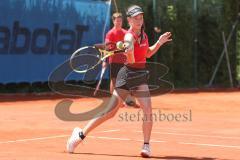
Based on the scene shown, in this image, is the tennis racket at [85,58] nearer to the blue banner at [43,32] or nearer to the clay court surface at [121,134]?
the clay court surface at [121,134]

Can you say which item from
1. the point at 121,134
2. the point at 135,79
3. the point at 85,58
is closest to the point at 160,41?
the point at 135,79

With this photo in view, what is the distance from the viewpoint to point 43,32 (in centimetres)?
1922

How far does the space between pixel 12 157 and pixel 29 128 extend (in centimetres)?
356

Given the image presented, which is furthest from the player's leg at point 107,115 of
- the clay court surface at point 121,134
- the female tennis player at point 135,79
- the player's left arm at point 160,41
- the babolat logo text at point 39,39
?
the babolat logo text at point 39,39

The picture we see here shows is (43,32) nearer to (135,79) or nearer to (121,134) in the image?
(121,134)

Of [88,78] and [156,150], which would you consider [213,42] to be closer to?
[88,78]

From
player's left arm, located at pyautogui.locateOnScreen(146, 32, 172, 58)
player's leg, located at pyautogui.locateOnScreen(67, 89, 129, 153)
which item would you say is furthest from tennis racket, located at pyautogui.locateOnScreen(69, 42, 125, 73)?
player's leg, located at pyautogui.locateOnScreen(67, 89, 129, 153)

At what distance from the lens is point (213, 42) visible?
24750mm

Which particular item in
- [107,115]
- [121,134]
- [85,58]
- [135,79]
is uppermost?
[135,79]

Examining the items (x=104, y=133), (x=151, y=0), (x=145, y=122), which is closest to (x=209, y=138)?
(x=104, y=133)

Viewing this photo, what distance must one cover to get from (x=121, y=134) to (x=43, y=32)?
9.26 meters

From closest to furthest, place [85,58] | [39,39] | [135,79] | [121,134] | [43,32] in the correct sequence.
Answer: [135,79], [121,134], [85,58], [39,39], [43,32]

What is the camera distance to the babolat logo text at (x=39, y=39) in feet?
59.9

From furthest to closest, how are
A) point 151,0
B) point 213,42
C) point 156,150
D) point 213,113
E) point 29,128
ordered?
point 213,42
point 151,0
point 213,113
point 29,128
point 156,150
